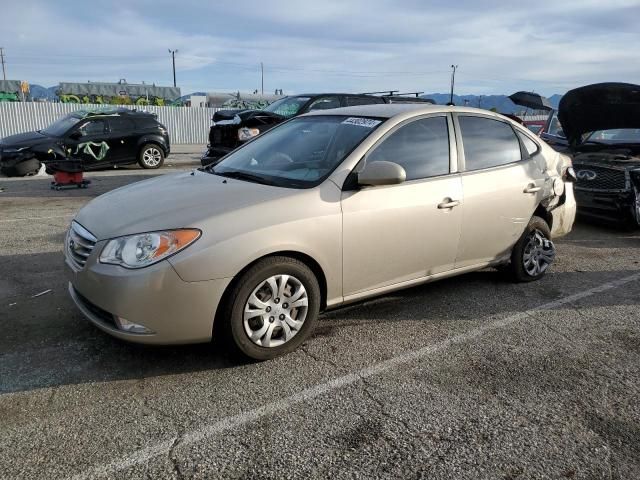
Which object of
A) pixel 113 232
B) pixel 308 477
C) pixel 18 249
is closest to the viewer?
pixel 308 477

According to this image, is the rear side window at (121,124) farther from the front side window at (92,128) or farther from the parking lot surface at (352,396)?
the parking lot surface at (352,396)

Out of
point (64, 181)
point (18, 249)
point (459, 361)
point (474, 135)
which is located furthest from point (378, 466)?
point (64, 181)

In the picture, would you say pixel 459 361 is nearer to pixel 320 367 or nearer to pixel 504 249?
pixel 320 367

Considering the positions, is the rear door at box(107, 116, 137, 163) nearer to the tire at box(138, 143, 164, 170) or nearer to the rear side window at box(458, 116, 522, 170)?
the tire at box(138, 143, 164, 170)

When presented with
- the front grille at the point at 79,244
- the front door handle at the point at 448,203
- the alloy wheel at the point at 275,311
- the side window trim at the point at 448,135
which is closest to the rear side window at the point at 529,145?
the side window trim at the point at 448,135

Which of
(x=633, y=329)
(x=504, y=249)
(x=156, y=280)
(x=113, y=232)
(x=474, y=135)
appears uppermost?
(x=474, y=135)

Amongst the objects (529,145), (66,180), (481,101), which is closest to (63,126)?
(66,180)

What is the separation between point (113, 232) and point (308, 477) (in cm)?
182

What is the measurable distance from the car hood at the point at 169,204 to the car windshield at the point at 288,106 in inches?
287

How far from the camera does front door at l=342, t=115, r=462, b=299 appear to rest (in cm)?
368

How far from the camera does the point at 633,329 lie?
4.12 meters

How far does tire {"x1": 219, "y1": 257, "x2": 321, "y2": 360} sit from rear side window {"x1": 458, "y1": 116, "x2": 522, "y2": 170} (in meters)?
1.87

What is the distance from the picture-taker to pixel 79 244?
133 inches

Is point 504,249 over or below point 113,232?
below
